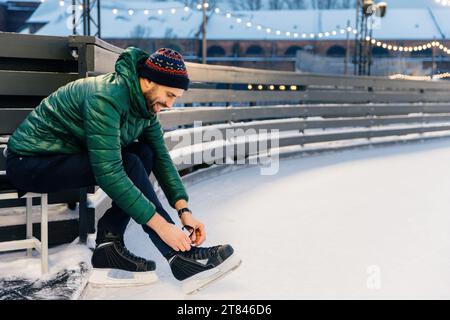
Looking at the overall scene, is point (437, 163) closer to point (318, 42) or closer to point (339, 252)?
point (339, 252)

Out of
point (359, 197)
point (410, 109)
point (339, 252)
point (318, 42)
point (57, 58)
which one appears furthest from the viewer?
point (318, 42)

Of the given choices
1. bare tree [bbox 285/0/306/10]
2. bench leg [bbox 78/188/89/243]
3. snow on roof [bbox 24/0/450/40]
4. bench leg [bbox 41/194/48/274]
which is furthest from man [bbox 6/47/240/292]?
bare tree [bbox 285/0/306/10]

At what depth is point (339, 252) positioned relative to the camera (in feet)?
11.3

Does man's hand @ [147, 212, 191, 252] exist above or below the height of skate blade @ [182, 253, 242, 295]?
above

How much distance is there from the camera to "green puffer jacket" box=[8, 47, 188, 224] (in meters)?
2.42

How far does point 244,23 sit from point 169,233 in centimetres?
5014

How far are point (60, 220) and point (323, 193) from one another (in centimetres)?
297

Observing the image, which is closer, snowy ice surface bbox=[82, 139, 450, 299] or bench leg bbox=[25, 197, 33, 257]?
snowy ice surface bbox=[82, 139, 450, 299]

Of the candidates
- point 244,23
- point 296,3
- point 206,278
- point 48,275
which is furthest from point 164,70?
point 296,3

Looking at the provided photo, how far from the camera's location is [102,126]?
2.41 metres

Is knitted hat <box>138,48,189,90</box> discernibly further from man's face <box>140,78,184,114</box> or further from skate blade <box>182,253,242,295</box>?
skate blade <box>182,253,242,295</box>

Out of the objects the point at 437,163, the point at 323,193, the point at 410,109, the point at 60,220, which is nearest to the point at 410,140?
the point at 410,109

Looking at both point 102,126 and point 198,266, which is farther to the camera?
point 198,266

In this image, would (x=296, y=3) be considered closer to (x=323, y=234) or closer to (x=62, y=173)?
(x=323, y=234)
